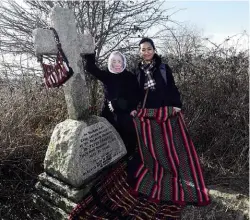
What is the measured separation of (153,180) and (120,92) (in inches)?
44.1

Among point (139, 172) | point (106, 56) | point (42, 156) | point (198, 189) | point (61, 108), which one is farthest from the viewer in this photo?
point (106, 56)

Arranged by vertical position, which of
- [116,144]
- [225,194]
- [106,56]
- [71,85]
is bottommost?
[225,194]

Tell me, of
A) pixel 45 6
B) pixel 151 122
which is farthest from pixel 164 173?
pixel 45 6

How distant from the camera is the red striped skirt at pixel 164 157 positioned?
2973 mm

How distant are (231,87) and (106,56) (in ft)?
8.02

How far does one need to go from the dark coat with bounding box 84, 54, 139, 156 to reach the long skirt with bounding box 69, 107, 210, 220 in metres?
0.18

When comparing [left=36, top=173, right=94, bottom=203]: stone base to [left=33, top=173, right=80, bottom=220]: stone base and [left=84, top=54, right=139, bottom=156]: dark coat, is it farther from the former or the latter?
[left=84, top=54, right=139, bottom=156]: dark coat

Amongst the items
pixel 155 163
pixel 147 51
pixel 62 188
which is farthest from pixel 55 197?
pixel 147 51

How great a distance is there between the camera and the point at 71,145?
9.01ft

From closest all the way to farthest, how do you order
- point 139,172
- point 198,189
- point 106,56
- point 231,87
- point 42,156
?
1. point 198,189
2. point 139,172
3. point 42,156
4. point 231,87
5. point 106,56

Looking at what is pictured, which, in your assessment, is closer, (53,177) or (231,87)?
(53,177)

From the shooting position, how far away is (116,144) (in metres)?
3.26

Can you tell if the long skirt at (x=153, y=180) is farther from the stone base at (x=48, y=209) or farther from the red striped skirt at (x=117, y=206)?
the stone base at (x=48, y=209)

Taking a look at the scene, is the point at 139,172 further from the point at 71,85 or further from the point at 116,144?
the point at 71,85
